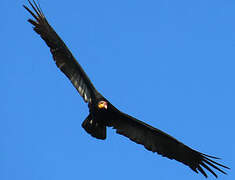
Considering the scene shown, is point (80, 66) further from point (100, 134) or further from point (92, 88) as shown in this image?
point (100, 134)

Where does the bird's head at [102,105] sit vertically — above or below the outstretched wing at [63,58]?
below

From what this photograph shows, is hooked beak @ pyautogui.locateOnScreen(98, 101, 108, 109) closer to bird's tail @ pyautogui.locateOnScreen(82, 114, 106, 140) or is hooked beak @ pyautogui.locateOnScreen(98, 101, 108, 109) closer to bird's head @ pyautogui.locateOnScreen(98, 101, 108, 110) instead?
bird's head @ pyautogui.locateOnScreen(98, 101, 108, 110)

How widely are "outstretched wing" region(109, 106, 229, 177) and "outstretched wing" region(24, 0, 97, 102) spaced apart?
910mm

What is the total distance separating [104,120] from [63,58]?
203 centimetres

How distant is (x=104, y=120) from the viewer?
18.5 metres

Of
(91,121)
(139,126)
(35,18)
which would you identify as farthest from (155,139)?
(35,18)

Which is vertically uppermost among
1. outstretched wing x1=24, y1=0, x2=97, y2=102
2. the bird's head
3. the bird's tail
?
outstretched wing x1=24, y1=0, x2=97, y2=102

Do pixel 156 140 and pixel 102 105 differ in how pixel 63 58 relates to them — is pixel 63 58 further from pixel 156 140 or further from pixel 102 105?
pixel 156 140

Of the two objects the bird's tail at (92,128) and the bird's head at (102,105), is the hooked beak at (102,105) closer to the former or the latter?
the bird's head at (102,105)

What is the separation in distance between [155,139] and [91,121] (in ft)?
6.26

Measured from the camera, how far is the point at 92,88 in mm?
18188

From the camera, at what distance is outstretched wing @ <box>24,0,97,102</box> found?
17.9 meters

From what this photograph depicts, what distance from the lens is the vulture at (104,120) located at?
708 inches

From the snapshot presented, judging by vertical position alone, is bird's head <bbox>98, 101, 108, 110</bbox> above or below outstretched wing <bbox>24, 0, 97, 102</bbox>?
below
